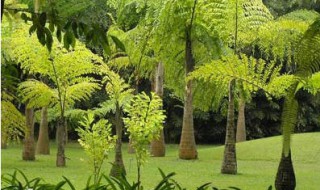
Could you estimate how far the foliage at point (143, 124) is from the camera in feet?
30.9

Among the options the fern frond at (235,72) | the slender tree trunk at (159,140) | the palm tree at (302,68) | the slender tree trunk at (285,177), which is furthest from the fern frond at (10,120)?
the palm tree at (302,68)

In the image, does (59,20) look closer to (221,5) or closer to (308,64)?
(308,64)

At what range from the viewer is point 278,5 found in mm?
23344

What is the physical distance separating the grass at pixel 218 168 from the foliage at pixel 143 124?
936 mm

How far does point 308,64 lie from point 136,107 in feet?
22.0

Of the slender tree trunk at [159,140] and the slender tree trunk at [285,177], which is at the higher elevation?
the slender tree trunk at [159,140]

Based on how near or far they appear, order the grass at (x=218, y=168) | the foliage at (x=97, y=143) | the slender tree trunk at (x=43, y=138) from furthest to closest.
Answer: the slender tree trunk at (x=43, y=138) → the grass at (x=218, y=168) → the foliage at (x=97, y=143)

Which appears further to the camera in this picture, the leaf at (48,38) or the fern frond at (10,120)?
the fern frond at (10,120)

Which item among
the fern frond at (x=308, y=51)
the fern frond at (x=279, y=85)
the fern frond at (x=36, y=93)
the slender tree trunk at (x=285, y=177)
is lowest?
the slender tree trunk at (x=285, y=177)

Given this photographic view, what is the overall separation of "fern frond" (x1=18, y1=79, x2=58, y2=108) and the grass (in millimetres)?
1608

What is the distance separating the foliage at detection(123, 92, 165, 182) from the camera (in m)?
9.40

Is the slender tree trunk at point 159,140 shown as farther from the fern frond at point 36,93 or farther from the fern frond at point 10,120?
the fern frond at point 10,120

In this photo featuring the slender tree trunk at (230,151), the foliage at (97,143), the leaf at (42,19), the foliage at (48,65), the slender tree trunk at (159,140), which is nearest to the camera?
the leaf at (42,19)

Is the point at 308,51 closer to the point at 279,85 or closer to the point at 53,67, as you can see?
the point at 279,85
